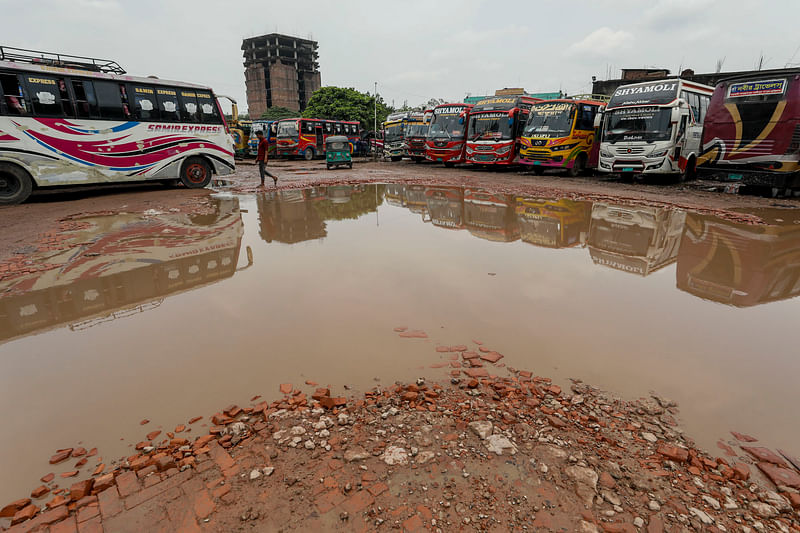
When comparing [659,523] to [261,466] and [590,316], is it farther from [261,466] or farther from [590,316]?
[590,316]

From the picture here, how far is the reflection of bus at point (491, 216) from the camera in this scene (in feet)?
23.8

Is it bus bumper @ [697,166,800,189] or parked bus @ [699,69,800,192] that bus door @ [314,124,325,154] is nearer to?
parked bus @ [699,69,800,192]

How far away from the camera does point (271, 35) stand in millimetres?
71562

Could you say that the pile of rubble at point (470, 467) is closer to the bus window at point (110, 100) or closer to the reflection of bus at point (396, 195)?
the reflection of bus at point (396, 195)

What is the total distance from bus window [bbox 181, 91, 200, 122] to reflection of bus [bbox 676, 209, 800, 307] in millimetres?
12749

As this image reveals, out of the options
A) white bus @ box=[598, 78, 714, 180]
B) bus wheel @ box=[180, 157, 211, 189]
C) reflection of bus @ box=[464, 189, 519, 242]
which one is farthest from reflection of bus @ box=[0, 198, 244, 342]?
white bus @ box=[598, 78, 714, 180]

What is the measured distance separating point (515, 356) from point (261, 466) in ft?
6.87

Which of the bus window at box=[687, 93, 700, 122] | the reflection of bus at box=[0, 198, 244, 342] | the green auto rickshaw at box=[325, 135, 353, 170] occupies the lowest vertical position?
the reflection of bus at box=[0, 198, 244, 342]

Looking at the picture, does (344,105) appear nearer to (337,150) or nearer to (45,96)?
(337,150)

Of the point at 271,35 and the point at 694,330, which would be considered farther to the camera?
the point at 271,35

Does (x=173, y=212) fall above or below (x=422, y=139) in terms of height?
below

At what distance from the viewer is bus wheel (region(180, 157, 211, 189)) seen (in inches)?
476

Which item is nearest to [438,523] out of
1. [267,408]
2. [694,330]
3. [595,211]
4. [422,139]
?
[267,408]

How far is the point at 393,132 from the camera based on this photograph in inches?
1058
